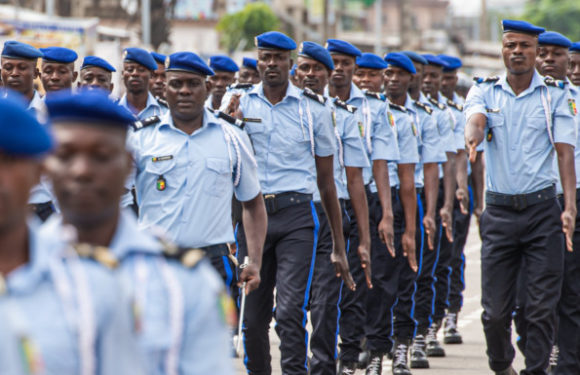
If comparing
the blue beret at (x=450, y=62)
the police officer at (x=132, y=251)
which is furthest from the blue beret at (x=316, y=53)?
the police officer at (x=132, y=251)

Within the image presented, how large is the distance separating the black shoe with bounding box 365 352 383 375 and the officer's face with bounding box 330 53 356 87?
82.5 inches

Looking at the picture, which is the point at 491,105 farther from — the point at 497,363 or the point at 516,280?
the point at 497,363

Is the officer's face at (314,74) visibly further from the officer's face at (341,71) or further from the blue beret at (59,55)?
the blue beret at (59,55)

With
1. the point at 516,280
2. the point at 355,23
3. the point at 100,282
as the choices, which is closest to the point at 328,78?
the point at 516,280

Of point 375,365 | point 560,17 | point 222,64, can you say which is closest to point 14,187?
point 375,365

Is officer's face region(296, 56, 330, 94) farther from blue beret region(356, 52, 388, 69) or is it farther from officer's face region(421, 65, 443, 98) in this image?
officer's face region(421, 65, 443, 98)

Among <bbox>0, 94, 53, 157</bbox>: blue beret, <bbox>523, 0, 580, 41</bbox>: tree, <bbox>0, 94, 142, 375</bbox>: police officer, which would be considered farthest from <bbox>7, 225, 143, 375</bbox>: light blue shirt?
<bbox>523, 0, 580, 41</bbox>: tree

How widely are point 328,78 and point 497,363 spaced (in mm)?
2410

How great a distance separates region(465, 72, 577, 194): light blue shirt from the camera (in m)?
8.50

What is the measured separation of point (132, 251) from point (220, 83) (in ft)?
32.4

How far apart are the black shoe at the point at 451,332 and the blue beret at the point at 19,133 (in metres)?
9.40

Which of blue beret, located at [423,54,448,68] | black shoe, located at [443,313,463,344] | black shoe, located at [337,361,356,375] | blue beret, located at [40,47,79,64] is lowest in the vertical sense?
black shoe, located at [443,313,463,344]

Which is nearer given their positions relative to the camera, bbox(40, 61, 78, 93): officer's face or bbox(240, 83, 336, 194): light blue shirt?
bbox(240, 83, 336, 194): light blue shirt

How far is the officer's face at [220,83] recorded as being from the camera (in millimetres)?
12827
